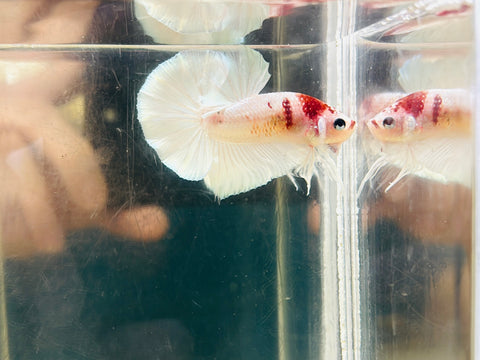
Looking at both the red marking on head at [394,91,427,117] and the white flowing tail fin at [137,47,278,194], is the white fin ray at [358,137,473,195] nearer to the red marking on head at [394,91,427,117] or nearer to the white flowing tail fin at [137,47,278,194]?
the red marking on head at [394,91,427,117]

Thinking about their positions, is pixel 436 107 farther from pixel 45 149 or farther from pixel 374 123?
pixel 45 149

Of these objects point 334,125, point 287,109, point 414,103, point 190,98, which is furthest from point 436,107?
point 190,98

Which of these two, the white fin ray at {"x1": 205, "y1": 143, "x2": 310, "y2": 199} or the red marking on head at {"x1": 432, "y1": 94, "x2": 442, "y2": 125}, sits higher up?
the red marking on head at {"x1": 432, "y1": 94, "x2": 442, "y2": 125}

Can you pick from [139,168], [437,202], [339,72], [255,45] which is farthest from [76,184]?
[437,202]

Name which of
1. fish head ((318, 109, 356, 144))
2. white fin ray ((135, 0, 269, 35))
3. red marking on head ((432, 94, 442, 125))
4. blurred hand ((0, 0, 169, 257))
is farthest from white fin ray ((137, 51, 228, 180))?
red marking on head ((432, 94, 442, 125))

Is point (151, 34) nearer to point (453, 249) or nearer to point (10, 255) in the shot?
point (10, 255)
